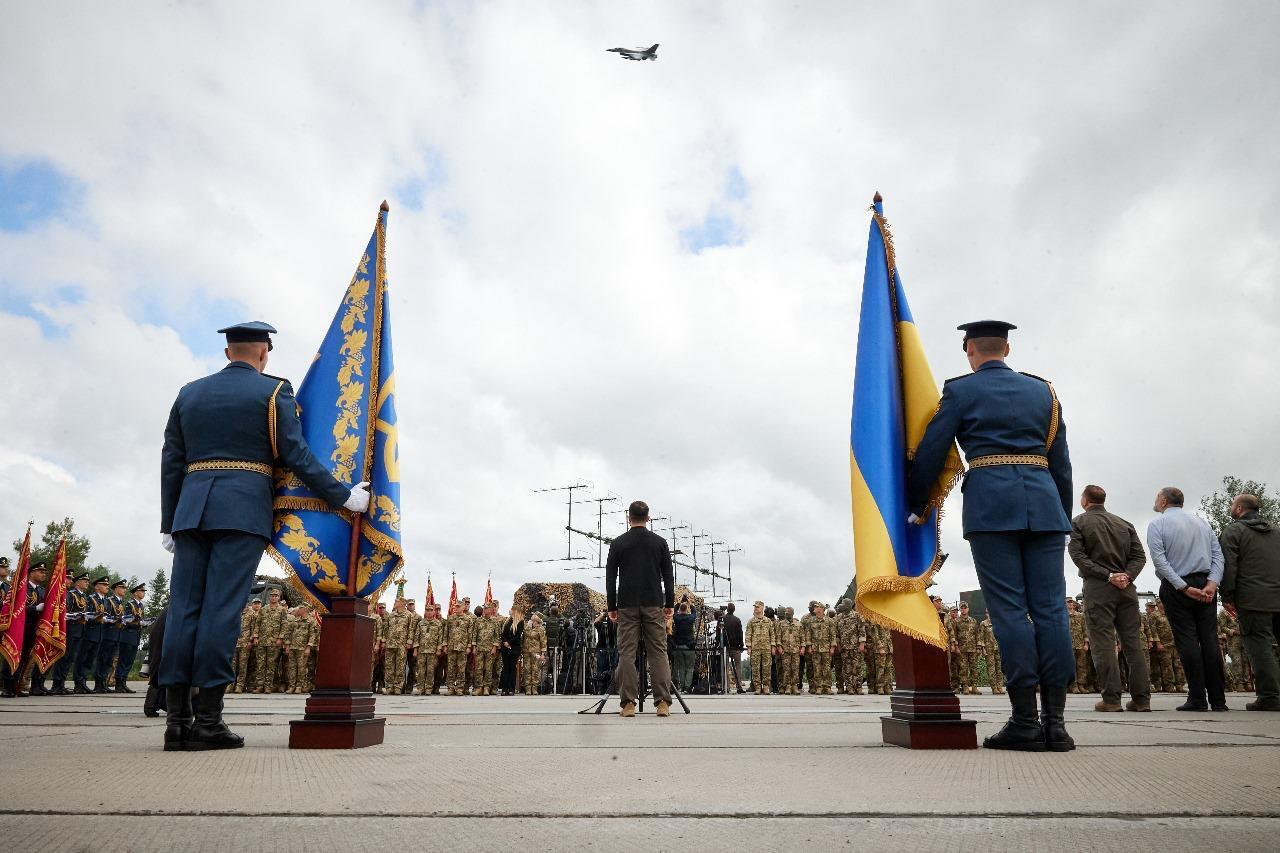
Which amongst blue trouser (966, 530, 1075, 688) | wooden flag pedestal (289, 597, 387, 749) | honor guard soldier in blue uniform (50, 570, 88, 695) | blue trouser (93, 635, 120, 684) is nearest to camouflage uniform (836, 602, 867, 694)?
blue trouser (966, 530, 1075, 688)

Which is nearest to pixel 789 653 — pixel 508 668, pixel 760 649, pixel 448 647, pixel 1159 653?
pixel 760 649

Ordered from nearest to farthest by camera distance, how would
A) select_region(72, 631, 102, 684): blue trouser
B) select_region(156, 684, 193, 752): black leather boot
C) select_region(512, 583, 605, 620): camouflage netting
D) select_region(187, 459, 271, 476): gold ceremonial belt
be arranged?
select_region(156, 684, 193, 752): black leather boot < select_region(187, 459, 271, 476): gold ceremonial belt < select_region(72, 631, 102, 684): blue trouser < select_region(512, 583, 605, 620): camouflage netting

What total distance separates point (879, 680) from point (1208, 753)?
12.3 meters

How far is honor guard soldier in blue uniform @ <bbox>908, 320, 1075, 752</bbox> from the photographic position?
11.0 ft

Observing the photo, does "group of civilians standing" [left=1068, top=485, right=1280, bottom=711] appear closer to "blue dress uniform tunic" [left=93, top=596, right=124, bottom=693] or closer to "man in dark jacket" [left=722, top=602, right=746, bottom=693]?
"man in dark jacket" [left=722, top=602, right=746, bottom=693]

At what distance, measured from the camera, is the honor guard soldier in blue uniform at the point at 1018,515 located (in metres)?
3.36

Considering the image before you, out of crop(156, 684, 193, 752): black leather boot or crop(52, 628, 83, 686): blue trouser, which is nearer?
crop(156, 684, 193, 752): black leather boot

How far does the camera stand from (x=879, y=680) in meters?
14.6

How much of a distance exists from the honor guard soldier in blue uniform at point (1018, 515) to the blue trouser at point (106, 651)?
14.2 meters

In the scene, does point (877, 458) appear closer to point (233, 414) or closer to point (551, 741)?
point (551, 741)

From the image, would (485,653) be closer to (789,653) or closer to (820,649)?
(789,653)

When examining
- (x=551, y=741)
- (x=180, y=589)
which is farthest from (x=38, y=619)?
(x=551, y=741)

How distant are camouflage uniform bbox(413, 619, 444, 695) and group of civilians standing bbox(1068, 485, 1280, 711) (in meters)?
11.8

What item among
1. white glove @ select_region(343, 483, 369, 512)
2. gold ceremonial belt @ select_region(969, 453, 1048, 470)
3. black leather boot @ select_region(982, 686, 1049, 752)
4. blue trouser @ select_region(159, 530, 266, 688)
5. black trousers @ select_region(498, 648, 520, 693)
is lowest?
black trousers @ select_region(498, 648, 520, 693)
